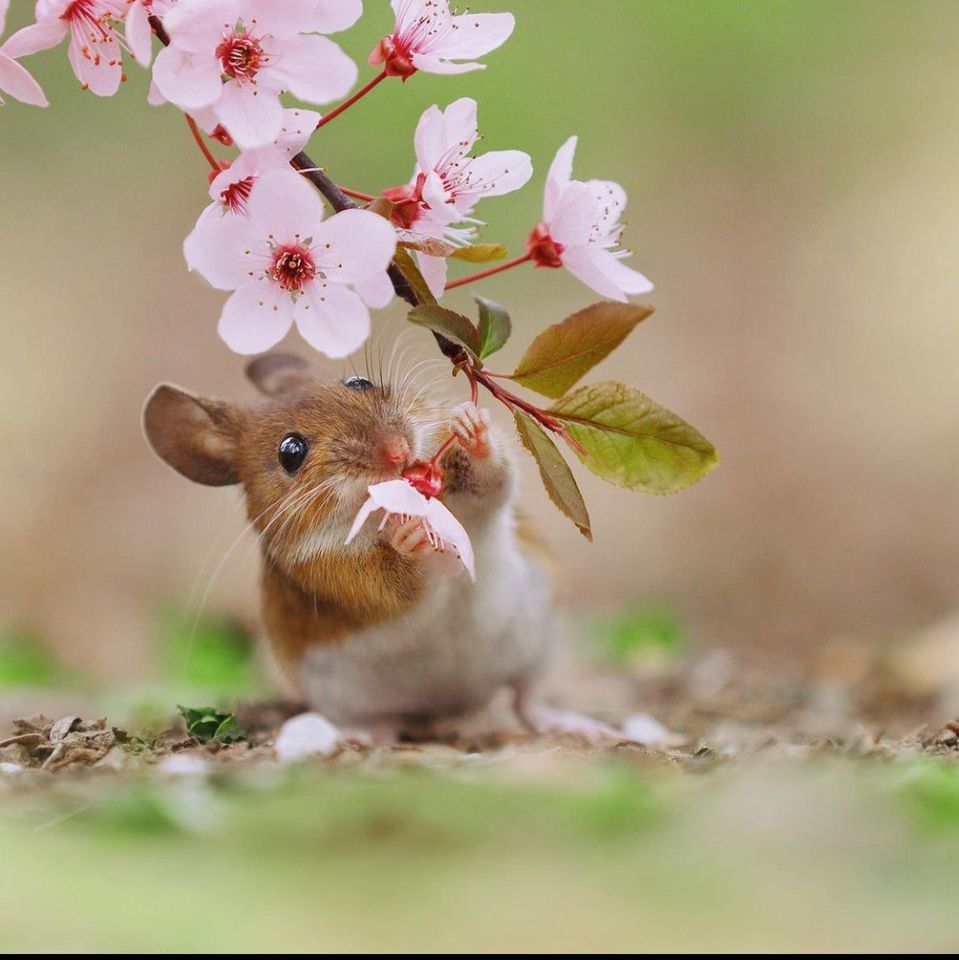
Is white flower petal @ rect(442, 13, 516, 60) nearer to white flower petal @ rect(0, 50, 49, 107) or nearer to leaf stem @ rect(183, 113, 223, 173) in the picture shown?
leaf stem @ rect(183, 113, 223, 173)

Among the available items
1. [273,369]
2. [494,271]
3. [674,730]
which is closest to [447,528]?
[494,271]

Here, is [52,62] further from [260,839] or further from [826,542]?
[260,839]

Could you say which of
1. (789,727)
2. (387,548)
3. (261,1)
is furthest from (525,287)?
(261,1)

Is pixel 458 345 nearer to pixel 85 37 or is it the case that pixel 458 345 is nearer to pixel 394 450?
A: pixel 394 450

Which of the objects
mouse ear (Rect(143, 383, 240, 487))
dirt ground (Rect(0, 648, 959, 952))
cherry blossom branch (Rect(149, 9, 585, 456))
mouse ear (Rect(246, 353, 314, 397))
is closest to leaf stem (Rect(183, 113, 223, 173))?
cherry blossom branch (Rect(149, 9, 585, 456))

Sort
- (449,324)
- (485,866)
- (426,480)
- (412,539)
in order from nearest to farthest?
(485,866), (449,324), (426,480), (412,539)

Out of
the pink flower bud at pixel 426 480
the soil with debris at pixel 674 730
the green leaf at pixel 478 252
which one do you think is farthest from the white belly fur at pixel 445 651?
the green leaf at pixel 478 252
